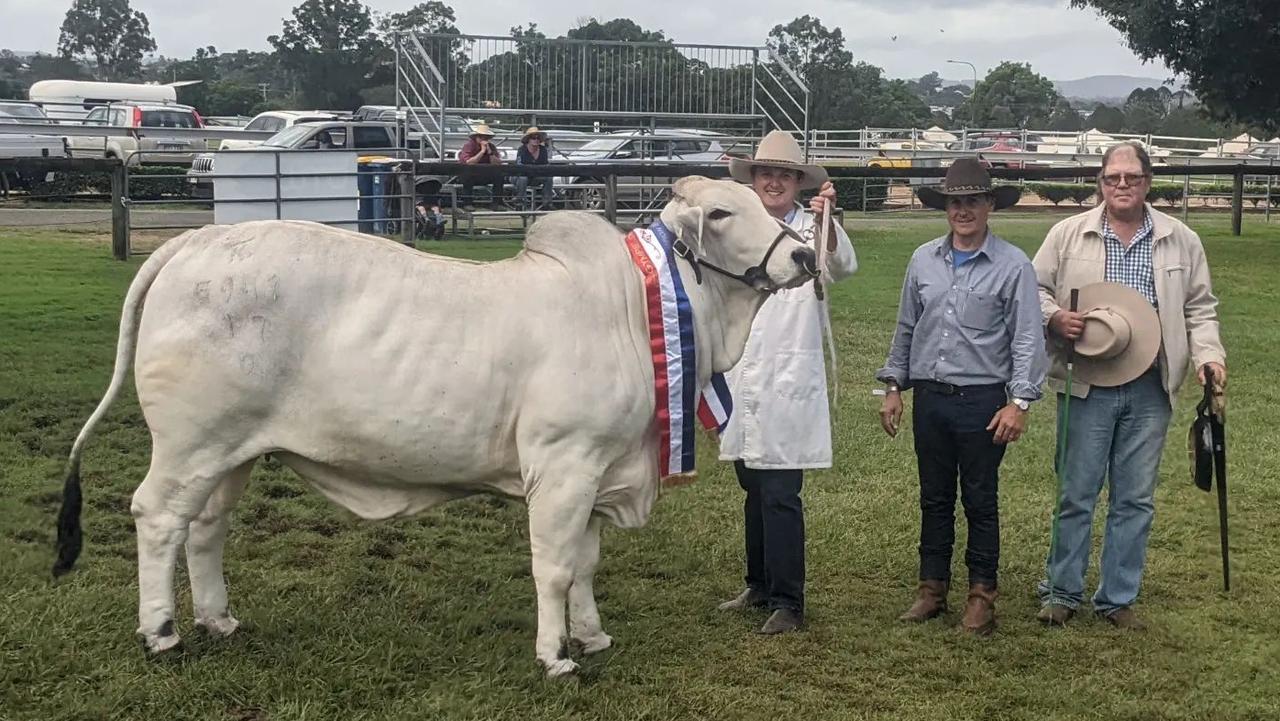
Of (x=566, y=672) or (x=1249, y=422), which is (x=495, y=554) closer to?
(x=566, y=672)

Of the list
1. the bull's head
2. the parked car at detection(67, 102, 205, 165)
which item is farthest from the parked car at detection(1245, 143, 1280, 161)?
the bull's head

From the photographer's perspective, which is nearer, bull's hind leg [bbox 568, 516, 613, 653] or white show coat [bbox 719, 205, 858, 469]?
bull's hind leg [bbox 568, 516, 613, 653]

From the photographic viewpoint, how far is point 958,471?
5742mm

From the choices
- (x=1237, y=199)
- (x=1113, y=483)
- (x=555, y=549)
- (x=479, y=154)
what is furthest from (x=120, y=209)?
(x=1237, y=199)

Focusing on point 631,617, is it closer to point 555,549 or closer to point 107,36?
point 555,549

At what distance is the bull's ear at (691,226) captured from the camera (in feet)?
15.8

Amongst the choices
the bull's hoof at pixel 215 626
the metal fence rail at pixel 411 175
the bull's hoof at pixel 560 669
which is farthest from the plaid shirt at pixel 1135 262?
the metal fence rail at pixel 411 175

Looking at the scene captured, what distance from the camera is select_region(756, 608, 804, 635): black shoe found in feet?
18.1

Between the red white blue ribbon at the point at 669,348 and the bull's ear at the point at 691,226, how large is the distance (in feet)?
0.23

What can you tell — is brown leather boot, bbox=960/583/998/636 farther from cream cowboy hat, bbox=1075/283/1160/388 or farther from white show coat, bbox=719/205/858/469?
cream cowboy hat, bbox=1075/283/1160/388

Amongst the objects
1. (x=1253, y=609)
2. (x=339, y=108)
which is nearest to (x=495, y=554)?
(x=1253, y=609)

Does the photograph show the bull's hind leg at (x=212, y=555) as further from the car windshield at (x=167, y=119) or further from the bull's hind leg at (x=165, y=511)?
the car windshield at (x=167, y=119)

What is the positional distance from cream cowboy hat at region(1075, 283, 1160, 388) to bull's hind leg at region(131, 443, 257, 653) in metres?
3.39

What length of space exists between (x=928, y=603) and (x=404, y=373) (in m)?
2.55
